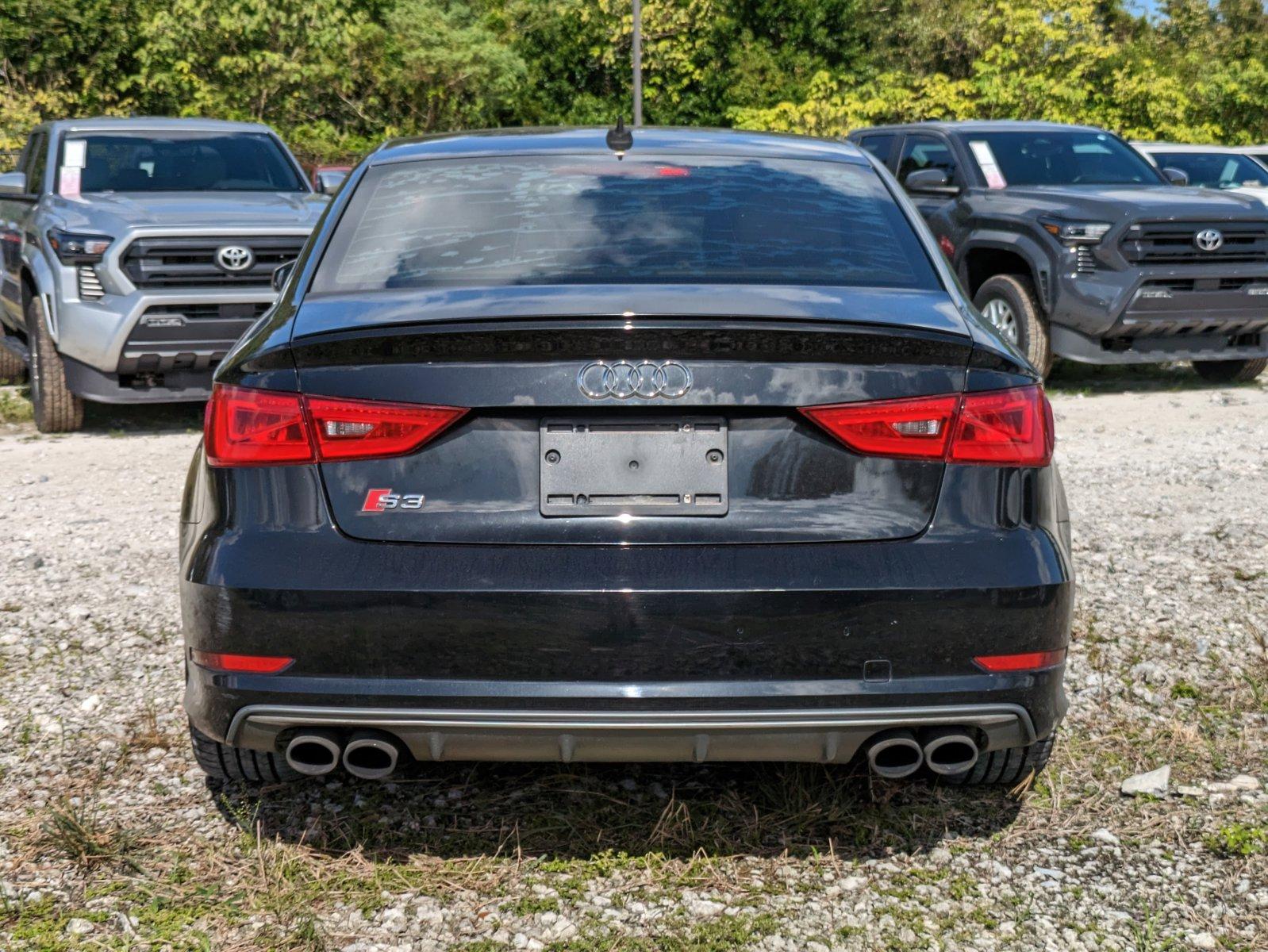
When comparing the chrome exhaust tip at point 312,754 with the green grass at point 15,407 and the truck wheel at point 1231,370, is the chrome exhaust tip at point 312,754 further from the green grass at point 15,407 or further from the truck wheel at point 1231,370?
the truck wheel at point 1231,370

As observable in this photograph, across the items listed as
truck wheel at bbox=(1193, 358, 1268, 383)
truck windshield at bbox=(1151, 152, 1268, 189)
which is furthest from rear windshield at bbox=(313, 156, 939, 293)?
truck windshield at bbox=(1151, 152, 1268, 189)

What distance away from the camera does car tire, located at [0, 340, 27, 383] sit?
1114cm

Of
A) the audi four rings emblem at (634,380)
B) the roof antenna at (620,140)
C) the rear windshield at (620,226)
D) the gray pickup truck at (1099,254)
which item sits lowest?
the gray pickup truck at (1099,254)

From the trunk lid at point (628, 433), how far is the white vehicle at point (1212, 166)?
47.5ft

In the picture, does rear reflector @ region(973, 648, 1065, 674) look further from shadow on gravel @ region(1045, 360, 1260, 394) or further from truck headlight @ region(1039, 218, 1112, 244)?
shadow on gravel @ region(1045, 360, 1260, 394)

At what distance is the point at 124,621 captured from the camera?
5.01 m

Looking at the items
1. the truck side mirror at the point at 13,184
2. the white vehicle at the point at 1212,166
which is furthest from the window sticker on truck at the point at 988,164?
the truck side mirror at the point at 13,184

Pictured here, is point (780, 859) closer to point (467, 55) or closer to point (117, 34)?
point (117, 34)

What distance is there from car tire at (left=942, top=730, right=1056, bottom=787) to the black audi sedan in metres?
0.57

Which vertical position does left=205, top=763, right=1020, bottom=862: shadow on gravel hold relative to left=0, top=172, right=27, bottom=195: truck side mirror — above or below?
below

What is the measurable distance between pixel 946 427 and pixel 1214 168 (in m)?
15.1

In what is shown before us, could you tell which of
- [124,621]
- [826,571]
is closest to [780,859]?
[826,571]

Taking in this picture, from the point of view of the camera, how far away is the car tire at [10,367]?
36.6ft

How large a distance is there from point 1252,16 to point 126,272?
4693 cm
